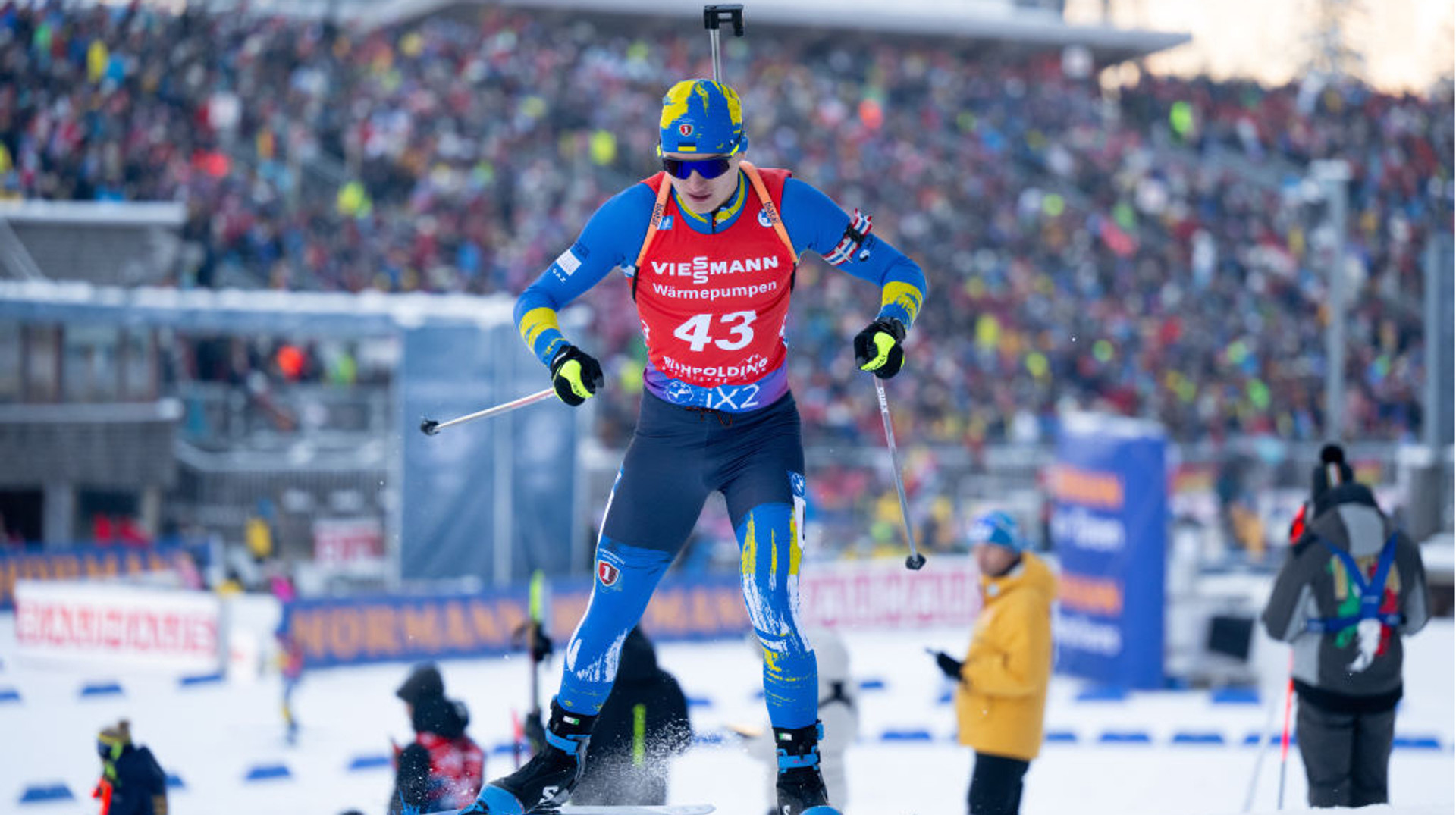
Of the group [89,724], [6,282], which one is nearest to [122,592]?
[89,724]

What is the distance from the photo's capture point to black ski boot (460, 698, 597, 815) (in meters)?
4.56

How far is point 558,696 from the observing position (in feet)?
15.6

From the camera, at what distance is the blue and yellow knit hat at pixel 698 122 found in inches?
171

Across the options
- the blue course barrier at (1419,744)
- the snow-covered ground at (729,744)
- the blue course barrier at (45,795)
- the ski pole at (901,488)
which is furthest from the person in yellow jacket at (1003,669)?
the blue course barrier at (45,795)

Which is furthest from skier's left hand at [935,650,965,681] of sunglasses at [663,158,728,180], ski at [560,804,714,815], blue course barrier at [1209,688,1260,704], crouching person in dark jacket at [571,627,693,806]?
blue course barrier at [1209,688,1260,704]

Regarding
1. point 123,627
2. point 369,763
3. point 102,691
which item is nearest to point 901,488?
point 369,763

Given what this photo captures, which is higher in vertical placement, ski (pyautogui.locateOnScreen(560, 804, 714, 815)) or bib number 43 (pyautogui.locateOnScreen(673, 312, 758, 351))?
bib number 43 (pyautogui.locateOnScreen(673, 312, 758, 351))

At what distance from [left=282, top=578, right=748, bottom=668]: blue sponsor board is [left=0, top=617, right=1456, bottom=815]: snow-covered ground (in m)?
0.21

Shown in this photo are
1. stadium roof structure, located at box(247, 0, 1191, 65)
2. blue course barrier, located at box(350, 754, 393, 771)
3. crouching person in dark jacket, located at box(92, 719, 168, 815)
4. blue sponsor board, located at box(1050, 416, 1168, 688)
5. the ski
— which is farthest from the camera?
stadium roof structure, located at box(247, 0, 1191, 65)

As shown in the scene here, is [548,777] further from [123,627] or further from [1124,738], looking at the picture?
[123,627]

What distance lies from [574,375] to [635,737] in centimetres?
191

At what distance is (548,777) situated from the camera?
184 inches

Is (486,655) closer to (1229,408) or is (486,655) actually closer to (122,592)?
(122,592)

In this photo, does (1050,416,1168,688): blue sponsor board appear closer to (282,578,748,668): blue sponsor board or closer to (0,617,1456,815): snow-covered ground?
(0,617,1456,815): snow-covered ground
